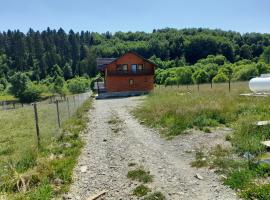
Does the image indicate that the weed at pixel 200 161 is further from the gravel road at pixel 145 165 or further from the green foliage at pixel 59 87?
the green foliage at pixel 59 87

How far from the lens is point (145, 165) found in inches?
296

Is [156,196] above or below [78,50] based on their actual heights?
below

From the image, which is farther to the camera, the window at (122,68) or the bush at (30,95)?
the bush at (30,95)

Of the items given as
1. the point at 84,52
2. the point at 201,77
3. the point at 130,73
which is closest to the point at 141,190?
the point at 130,73

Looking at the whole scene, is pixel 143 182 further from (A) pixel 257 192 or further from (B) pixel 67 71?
(B) pixel 67 71

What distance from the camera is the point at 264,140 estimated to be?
8305 mm

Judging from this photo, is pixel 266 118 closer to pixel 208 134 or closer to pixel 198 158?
pixel 208 134

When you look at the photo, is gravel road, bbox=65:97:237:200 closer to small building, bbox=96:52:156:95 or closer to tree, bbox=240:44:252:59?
small building, bbox=96:52:156:95

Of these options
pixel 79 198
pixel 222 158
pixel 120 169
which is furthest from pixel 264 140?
pixel 79 198

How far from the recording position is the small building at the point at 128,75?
46.2m

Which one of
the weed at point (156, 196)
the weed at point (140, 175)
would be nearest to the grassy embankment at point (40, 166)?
the weed at point (140, 175)

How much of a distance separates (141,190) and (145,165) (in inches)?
64.6

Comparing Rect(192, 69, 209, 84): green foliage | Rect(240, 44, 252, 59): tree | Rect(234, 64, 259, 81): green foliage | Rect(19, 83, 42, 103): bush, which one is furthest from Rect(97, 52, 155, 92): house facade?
Rect(240, 44, 252, 59): tree

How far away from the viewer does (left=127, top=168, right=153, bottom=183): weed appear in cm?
644
